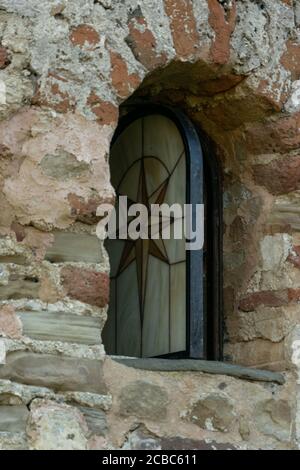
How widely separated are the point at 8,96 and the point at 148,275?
2.94 ft

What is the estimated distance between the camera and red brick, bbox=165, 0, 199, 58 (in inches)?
174

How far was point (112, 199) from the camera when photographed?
4176mm

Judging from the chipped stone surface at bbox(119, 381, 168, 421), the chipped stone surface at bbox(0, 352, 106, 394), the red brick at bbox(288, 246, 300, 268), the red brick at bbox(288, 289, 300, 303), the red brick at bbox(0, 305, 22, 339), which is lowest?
the chipped stone surface at bbox(119, 381, 168, 421)

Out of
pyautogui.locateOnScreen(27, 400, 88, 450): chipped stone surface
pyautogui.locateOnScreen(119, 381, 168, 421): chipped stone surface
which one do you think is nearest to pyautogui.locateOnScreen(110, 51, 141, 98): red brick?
pyautogui.locateOnScreen(119, 381, 168, 421): chipped stone surface

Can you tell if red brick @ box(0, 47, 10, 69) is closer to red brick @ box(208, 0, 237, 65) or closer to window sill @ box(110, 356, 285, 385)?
red brick @ box(208, 0, 237, 65)

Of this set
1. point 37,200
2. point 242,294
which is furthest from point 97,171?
point 242,294

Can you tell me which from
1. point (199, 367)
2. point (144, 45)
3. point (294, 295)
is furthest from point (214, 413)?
point (144, 45)

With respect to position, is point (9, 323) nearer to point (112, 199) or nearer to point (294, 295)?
point (112, 199)

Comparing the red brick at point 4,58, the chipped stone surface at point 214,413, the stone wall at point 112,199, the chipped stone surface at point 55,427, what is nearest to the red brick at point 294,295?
the stone wall at point 112,199

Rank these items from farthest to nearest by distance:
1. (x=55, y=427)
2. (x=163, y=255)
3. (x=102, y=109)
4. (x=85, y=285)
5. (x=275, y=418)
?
(x=163, y=255) → (x=275, y=418) → (x=102, y=109) → (x=85, y=285) → (x=55, y=427)

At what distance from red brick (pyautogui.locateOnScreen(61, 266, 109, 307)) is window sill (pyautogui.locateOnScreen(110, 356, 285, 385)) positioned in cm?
21

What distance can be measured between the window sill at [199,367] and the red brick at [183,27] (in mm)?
1007

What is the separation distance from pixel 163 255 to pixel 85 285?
1.98 feet

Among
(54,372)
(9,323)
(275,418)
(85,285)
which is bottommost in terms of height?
(275,418)
